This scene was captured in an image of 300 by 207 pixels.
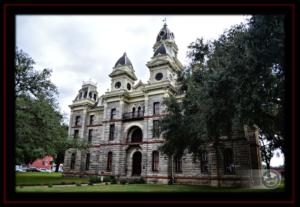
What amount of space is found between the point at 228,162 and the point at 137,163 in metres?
11.8

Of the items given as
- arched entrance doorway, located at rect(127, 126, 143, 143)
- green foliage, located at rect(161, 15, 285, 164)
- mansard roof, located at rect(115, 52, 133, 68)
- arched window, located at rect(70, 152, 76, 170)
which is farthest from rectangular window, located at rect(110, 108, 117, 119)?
green foliage, located at rect(161, 15, 285, 164)

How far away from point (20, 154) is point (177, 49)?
30.3 meters

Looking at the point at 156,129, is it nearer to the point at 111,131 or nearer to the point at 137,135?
the point at 137,135

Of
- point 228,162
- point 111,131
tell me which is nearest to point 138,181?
point 111,131

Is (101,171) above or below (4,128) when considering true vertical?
below

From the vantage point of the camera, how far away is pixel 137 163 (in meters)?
30.4

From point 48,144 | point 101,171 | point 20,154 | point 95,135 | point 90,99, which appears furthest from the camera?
point 90,99

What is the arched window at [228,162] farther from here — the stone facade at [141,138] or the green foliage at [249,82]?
the green foliage at [249,82]
